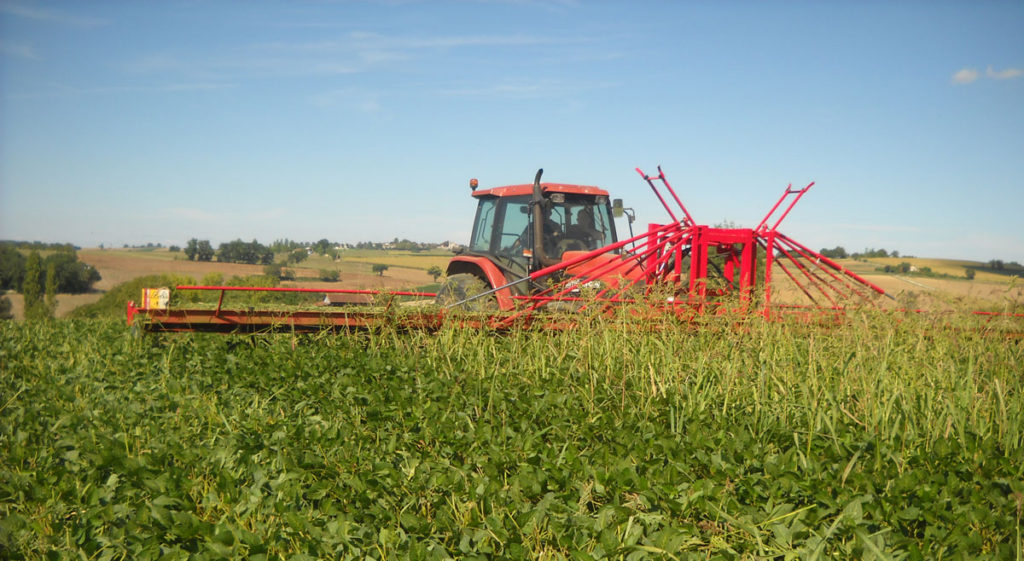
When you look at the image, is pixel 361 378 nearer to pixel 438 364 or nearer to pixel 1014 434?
pixel 438 364

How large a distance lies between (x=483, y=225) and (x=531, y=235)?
132 cm

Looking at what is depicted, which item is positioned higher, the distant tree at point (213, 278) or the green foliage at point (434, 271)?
the green foliage at point (434, 271)

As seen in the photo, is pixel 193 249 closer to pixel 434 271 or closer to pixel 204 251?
pixel 204 251

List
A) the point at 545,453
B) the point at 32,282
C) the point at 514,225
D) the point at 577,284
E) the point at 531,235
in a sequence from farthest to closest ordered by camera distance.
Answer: the point at 32,282
the point at 514,225
the point at 531,235
the point at 577,284
the point at 545,453

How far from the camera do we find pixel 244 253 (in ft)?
120

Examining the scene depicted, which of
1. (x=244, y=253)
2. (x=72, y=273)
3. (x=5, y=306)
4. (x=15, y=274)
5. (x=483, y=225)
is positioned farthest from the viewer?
(x=72, y=273)

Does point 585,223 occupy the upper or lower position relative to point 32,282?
upper

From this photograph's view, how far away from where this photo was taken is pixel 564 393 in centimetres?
417

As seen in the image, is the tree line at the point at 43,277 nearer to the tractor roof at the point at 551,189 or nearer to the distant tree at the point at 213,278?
the distant tree at the point at 213,278

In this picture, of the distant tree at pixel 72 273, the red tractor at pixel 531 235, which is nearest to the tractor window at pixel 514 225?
the red tractor at pixel 531 235

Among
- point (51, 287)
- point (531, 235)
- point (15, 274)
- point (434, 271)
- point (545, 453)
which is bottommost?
point (51, 287)

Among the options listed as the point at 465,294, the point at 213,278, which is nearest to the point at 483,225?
the point at 465,294

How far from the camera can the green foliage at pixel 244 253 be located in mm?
34544

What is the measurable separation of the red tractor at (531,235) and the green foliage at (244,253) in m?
27.6
